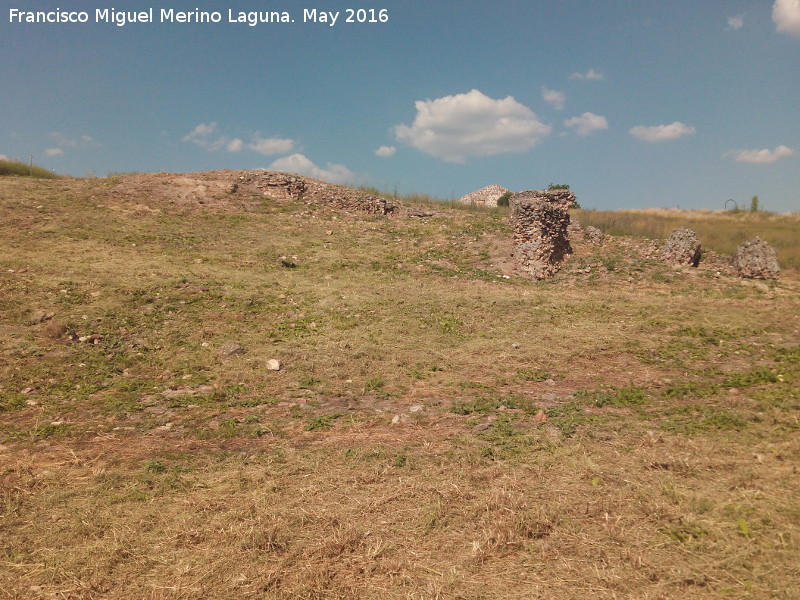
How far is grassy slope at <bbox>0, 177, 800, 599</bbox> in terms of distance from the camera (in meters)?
2.91

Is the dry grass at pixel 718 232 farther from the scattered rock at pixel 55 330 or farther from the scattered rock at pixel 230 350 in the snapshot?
the scattered rock at pixel 55 330

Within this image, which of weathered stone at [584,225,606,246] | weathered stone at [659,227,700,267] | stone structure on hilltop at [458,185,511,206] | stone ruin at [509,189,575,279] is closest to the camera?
stone ruin at [509,189,575,279]

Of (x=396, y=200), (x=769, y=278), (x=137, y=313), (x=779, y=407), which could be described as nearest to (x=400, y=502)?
(x=779, y=407)

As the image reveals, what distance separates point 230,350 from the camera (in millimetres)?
7168

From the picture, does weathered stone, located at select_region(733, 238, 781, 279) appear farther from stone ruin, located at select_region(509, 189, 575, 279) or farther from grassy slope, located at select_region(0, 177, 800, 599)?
stone ruin, located at select_region(509, 189, 575, 279)

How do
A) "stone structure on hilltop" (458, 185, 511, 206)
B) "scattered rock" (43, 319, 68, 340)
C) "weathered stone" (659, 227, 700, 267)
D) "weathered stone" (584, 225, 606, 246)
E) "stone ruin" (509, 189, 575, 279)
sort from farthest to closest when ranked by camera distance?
"stone structure on hilltop" (458, 185, 511, 206)
"weathered stone" (584, 225, 606, 246)
"weathered stone" (659, 227, 700, 267)
"stone ruin" (509, 189, 575, 279)
"scattered rock" (43, 319, 68, 340)

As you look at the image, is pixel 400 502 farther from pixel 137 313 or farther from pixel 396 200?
pixel 396 200

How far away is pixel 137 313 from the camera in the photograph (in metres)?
8.27

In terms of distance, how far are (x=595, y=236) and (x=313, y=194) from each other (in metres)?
11.0

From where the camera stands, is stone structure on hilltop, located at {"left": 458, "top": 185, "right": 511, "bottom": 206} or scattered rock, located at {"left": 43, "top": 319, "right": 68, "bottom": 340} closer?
scattered rock, located at {"left": 43, "top": 319, "right": 68, "bottom": 340}

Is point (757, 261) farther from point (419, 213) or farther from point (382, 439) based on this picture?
point (382, 439)

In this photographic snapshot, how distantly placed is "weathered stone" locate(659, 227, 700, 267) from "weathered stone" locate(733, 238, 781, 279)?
1.14m

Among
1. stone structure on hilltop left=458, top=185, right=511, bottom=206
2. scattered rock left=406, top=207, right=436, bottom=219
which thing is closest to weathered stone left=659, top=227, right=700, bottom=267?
scattered rock left=406, top=207, right=436, bottom=219

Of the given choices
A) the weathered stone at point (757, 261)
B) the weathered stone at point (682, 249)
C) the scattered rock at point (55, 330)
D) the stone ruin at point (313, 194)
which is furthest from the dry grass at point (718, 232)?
the scattered rock at point (55, 330)
